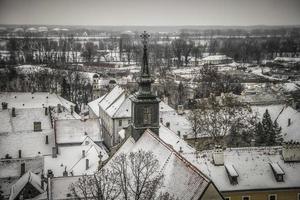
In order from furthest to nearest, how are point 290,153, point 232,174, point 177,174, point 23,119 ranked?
point 23,119
point 290,153
point 232,174
point 177,174

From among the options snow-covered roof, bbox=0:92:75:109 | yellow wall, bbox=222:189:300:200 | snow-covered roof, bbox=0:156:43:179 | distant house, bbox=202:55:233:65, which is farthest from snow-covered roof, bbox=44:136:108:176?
distant house, bbox=202:55:233:65

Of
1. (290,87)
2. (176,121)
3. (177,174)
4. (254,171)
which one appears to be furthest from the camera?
(290,87)

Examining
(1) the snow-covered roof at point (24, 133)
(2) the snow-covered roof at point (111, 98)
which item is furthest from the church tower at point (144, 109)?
(2) the snow-covered roof at point (111, 98)

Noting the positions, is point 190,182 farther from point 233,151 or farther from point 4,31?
point 4,31

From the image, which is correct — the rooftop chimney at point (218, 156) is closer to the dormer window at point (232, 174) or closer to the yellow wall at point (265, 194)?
the dormer window at point (232, 174)

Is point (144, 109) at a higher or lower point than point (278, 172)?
higher

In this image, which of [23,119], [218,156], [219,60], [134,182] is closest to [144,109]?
[218,156]

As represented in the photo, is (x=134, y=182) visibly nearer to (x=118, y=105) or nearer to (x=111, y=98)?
(x=118, y=105)
